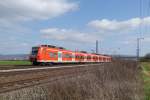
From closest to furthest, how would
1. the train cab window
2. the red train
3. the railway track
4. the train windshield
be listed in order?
the railway track → the red train → the train windshield → the train cab window

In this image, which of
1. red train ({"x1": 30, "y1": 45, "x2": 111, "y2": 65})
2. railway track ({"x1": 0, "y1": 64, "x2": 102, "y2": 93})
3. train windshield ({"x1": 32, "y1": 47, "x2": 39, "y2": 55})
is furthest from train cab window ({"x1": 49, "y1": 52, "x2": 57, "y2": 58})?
railway track ({"x1": 0, "y1": 64, "x2": 102, "y2": 93})

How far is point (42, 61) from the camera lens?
38438 millimetres

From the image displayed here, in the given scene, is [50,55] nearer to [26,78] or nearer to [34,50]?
[34,50]

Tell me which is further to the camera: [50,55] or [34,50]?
[50,55]

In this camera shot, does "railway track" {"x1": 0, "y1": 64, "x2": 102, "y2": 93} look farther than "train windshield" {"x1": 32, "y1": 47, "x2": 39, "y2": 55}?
No

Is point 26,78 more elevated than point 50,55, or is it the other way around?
point 50,55

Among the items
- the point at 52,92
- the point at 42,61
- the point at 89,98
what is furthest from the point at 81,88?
the point at 42,61

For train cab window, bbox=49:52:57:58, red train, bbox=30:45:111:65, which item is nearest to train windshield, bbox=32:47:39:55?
red train, bbox=30:45:111:65

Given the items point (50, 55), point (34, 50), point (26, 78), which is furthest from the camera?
point (50, 55)

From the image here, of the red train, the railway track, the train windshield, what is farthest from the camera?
the train windshield

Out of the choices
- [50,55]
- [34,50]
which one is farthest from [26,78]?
[50,55]

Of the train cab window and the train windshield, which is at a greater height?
the train windshield

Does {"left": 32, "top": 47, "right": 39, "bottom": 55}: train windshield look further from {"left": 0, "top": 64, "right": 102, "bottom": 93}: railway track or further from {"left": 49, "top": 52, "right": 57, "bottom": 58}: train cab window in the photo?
{"left": 0, "top": 64, "right": 102, "bottom": 93}: railway track

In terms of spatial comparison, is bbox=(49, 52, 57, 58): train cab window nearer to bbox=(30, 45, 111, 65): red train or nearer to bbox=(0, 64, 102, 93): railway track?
bbox=(30, 45, 111, 65): red train
